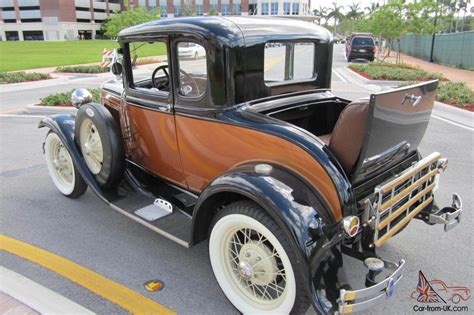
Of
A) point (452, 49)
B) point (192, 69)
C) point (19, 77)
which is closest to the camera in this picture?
point (192, 69)

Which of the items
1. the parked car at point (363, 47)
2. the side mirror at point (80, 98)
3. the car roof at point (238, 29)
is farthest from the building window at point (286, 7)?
the car roof at point (238, 29)

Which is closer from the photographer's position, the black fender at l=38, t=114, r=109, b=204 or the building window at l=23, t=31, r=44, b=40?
the black fender at l=38, t=114, r=109, b=204

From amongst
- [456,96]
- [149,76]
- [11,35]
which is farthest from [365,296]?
[11,35]

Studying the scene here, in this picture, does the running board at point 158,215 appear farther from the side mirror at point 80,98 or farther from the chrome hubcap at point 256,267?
the side mirror at point 80,98

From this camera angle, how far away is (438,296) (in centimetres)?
280

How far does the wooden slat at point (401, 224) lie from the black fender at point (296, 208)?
14.8 inches

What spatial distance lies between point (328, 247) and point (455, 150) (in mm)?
4930

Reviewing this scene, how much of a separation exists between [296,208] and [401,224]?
0.93 m

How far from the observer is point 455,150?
6105 mm

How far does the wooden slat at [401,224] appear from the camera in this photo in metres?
2.47

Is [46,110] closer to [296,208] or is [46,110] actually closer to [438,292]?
[296,208]

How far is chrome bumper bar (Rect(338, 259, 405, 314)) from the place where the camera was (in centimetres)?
209

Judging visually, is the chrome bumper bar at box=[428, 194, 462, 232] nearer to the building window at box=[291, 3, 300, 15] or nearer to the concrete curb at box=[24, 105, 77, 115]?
the concrete curb at box=[24, 105, 77, 115]

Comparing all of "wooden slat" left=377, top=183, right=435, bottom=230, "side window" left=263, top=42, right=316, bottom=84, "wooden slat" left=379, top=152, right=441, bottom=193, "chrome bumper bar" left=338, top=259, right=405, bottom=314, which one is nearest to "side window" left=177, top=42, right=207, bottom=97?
"side window" left=263, top=42, right=316, bottom=84
